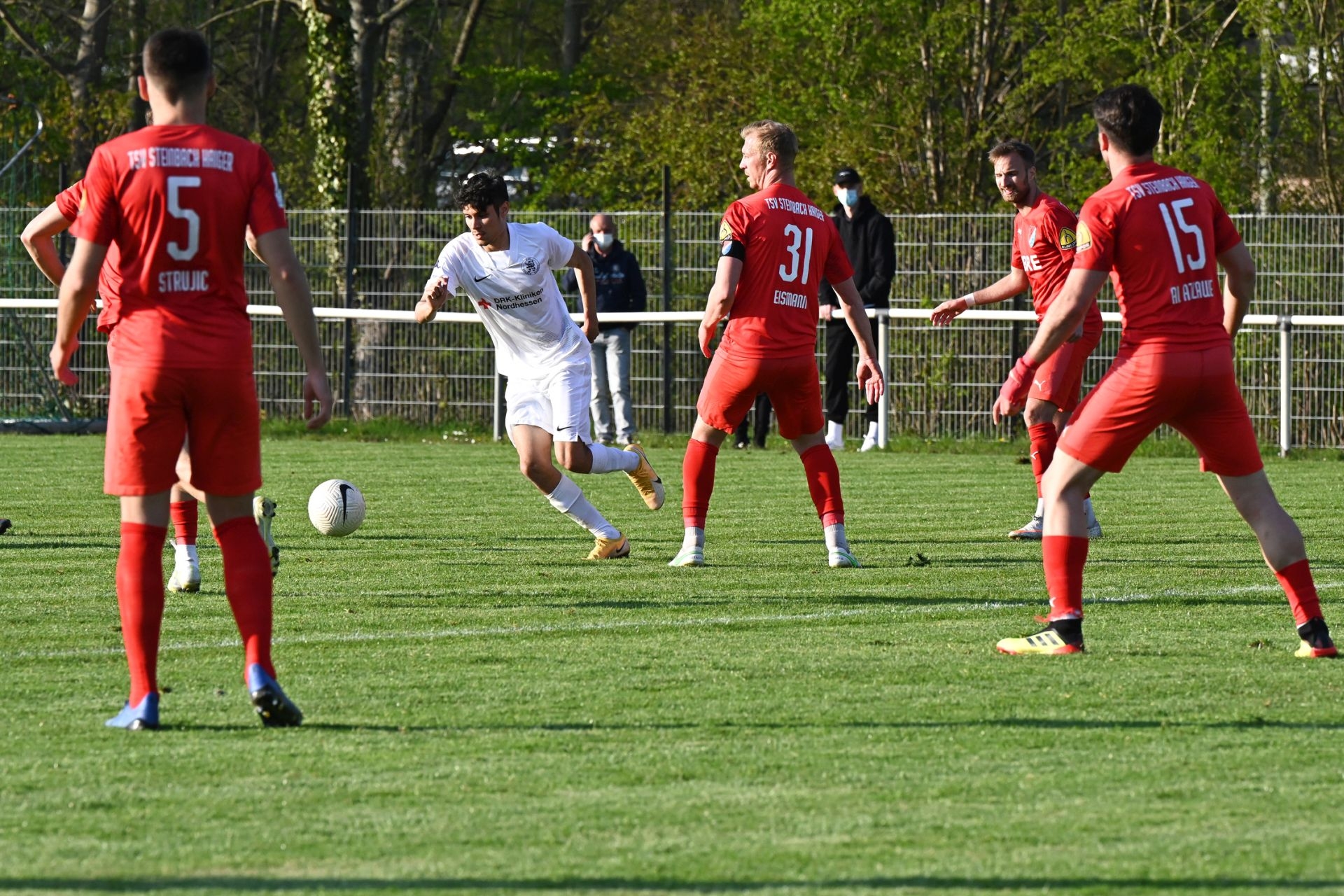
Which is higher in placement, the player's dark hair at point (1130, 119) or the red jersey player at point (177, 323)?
the player's dark hair at point (1130, 119)

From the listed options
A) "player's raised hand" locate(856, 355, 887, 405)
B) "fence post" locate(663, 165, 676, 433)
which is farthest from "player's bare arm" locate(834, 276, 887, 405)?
"fence post" locate(663, 165, 676, 433)

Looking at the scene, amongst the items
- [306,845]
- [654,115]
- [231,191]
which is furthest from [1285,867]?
[654,115]

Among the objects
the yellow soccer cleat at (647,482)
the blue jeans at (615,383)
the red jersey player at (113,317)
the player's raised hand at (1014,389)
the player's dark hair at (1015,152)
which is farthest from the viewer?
the blue jeans at (615,383)

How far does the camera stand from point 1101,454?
22.6ft

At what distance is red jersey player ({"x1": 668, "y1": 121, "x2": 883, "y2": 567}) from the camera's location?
31.4ft

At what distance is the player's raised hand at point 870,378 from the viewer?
9641mm

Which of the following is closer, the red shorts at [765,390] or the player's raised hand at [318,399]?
the player's raised hand at [318,399]

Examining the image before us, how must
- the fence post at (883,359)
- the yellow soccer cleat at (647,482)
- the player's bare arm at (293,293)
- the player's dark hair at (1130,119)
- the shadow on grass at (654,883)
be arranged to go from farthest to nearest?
1. the fence post at (883,359)
2. the yellow soccer cleat at (647,482)
3. the player's dark hair at (1130,119)
4. the player's bare arm at (293,293)
5. the shadow on grass at (654,883)

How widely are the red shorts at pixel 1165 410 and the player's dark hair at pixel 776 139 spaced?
292cm

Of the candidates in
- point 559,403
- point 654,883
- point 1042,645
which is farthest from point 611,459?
point 654,883

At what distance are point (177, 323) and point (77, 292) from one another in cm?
28

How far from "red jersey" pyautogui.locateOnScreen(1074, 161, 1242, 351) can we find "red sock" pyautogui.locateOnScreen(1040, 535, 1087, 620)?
72 cm

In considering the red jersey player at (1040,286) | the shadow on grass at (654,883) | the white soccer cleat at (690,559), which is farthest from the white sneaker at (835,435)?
the shadow on grass at (654,883)

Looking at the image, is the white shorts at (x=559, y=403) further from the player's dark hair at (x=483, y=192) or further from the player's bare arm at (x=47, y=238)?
the player's bare arm at (x=47, y=238)
